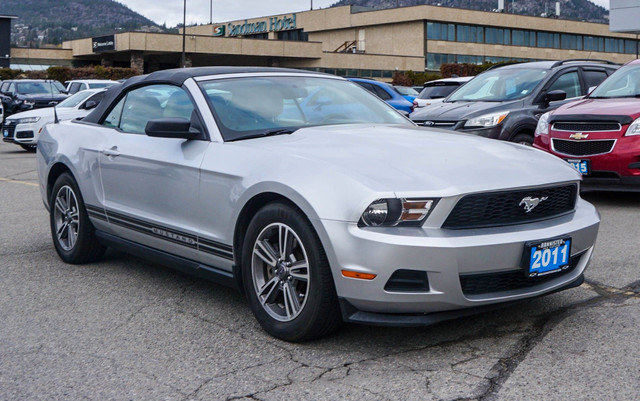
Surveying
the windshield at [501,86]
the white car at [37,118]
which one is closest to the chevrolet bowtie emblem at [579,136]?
the windshield at [501,86]

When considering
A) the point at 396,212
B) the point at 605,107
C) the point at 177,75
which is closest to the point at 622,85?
the point at 605,107

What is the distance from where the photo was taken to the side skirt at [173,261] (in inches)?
186

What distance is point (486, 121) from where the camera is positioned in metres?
10.6

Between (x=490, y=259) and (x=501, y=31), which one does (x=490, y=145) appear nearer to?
(x=490, y=259)

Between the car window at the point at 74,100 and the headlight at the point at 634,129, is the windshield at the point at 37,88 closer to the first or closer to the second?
the car window at the point at 74,100

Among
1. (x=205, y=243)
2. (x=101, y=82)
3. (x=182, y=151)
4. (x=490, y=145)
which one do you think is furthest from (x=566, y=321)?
(x=101, y=82)

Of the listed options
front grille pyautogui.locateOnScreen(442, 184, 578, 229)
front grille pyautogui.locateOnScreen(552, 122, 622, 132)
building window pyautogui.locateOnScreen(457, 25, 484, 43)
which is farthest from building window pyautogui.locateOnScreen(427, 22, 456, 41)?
front grille pyautogui.locateOnScreen(442, 184, 578, 229)

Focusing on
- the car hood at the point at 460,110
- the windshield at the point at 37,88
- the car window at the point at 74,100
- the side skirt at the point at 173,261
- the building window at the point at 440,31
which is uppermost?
the building window at the point at 440,31

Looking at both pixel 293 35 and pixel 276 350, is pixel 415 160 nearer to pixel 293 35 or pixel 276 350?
pixel 276 350

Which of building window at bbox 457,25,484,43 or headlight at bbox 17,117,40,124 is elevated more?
building window at bbox 457,25,484,43

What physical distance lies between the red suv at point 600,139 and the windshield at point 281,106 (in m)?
4.02

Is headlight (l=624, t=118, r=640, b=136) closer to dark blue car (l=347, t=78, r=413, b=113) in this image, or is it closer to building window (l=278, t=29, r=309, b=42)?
dark blue car (l=347, t=78, r=413, b=113)

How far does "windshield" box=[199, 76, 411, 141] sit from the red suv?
158 inches

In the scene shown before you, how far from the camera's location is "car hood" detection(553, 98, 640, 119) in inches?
351
